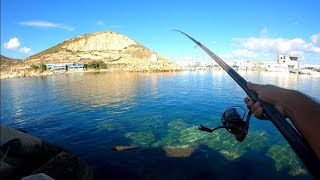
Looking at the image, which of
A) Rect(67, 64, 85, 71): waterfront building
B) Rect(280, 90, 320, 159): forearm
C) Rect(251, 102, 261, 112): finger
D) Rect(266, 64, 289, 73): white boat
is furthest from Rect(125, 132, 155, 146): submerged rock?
Rect(67, 64, 85, 71): waterfront building

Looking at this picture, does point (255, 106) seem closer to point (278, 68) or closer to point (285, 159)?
point (285, 159)

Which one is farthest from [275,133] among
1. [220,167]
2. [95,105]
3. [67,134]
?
[95,105]

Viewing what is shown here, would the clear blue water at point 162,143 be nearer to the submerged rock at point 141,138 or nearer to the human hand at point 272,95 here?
the submerged rock at point 141,138

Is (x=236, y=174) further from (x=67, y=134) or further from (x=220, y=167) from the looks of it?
(x=67, y=134)

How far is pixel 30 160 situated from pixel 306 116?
31.0ft

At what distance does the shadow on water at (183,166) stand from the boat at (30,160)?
3.49 m

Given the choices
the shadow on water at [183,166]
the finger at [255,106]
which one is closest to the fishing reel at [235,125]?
the finger at [255,106]

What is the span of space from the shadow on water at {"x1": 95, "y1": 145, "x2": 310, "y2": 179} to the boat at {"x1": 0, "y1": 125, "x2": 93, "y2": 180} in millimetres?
3490

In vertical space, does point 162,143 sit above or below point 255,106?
below

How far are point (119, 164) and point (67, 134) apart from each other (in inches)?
336

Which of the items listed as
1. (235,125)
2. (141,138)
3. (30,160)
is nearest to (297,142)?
(235,125)

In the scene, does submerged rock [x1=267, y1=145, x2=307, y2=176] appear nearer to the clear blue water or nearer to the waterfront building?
the clear blue water

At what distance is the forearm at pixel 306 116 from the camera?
1775mm

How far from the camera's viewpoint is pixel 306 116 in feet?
5.99
